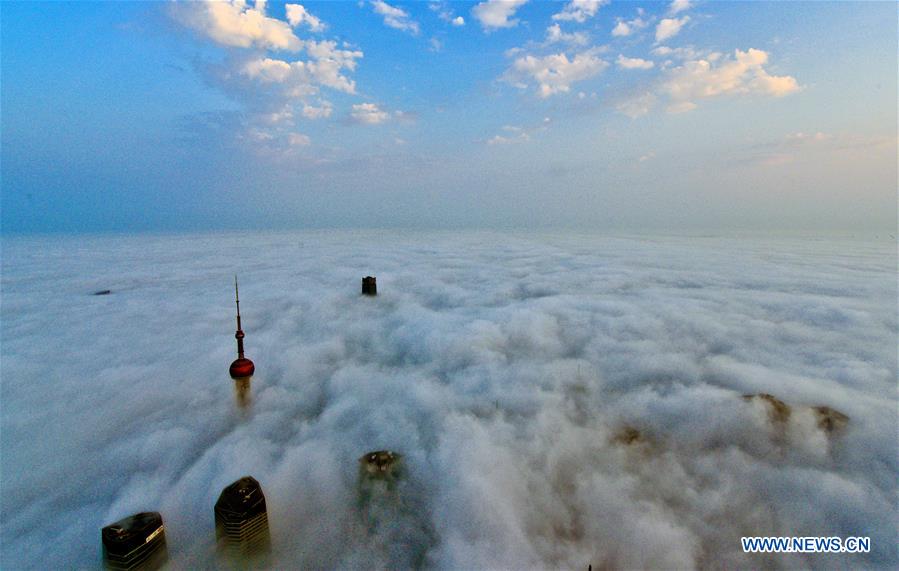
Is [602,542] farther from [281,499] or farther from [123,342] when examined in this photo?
[123,342]

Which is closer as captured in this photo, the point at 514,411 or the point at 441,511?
the point at 441,511

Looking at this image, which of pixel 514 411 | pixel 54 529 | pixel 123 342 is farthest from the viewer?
pixel 123 342

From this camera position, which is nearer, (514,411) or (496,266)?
(514,411)

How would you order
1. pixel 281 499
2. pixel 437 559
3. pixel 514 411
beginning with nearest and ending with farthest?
pixel 437 559, pixel 281 499, pixel 514 411

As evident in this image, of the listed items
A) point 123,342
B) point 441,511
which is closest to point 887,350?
point 441,511

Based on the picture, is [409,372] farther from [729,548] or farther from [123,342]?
[123,342]

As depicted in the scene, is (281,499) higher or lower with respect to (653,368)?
lower

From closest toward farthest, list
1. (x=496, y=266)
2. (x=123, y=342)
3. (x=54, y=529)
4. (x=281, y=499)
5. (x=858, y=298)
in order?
(x=54, y=529) → (x=281, y=499) → (x=123, y=342) → (x=858, y=298) → (x=496, y=266)

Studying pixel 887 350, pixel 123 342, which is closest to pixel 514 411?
pixel 887 350

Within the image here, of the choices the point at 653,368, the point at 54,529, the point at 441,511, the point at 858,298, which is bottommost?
the point at 54,529
